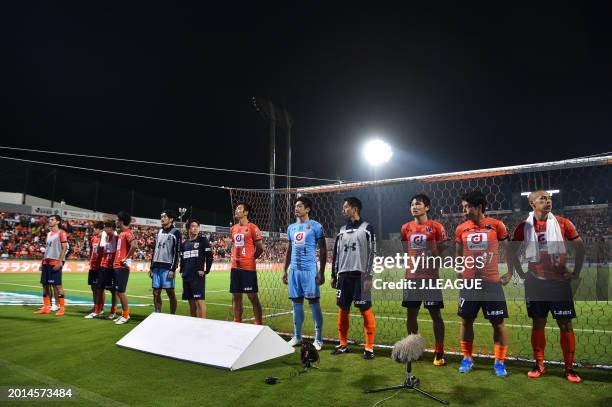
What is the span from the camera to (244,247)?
6.75 m

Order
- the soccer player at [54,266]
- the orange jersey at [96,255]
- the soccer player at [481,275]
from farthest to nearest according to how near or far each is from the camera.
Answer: the orange jersey at [96,255] → the soccer player at [54,266] → the soccer player at [481,275]

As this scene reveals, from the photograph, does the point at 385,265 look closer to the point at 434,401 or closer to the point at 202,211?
the point at 434,401

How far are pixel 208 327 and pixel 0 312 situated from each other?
612cm

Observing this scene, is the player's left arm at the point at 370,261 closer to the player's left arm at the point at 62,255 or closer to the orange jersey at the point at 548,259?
the orange jersey at the point at 548,259

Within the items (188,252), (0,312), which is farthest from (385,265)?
(0,312)

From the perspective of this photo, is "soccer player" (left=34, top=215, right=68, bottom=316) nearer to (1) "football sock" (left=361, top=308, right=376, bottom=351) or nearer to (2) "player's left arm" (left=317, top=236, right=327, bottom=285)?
(2) "player's left arm" (left=317, top=236, right=327, bottom=285)

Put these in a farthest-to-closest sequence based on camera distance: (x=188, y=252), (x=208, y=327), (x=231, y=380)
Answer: (x=188, y=252) < (x=208, y=327) < (x=231, y=380)

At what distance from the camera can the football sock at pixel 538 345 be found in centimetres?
446

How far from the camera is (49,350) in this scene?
528 centimetres

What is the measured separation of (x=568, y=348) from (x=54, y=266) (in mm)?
9251

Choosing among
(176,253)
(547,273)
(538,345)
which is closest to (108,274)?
(176,253)

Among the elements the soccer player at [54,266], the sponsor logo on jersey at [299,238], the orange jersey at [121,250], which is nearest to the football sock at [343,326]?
the sponsor logo on jersey at [299,238]

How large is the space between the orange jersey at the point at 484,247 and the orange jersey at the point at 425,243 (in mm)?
404

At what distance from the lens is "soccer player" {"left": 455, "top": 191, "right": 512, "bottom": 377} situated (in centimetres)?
457
